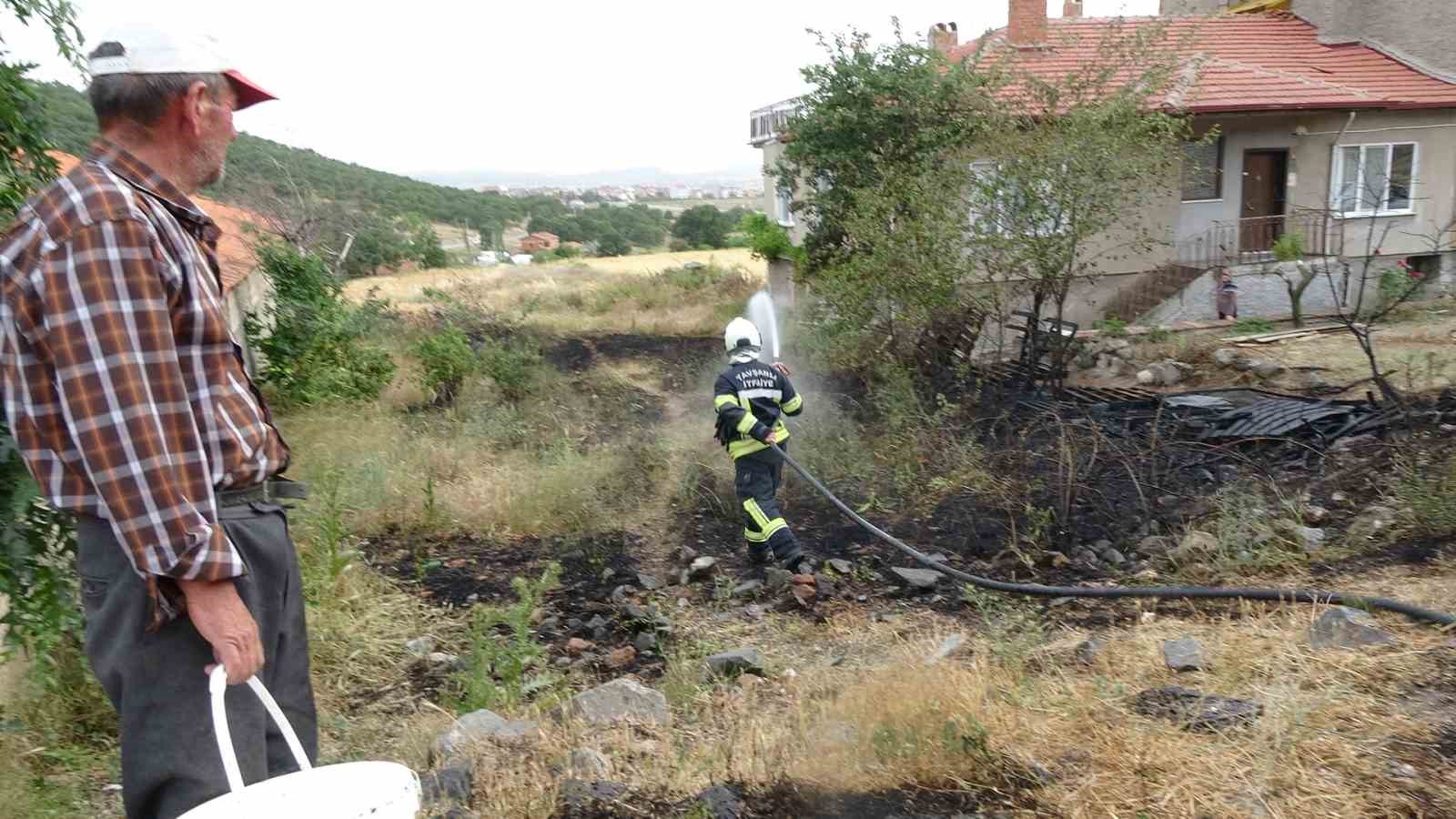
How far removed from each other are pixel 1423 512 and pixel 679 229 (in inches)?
2156

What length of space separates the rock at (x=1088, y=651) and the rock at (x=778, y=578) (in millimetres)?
2134

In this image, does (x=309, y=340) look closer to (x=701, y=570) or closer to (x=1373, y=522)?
(x=701, y=570)

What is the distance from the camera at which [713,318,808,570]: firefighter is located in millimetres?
7117

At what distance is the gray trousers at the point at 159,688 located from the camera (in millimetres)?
2098

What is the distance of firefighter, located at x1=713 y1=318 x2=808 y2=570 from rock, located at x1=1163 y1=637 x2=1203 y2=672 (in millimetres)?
2951

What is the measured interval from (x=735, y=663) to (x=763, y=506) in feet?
7.50

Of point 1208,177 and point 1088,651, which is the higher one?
point 1208,177

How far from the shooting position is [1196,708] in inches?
141

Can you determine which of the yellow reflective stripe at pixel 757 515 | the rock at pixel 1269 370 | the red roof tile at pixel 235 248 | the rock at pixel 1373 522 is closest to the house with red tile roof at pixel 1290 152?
the rock at pixel 1269 370

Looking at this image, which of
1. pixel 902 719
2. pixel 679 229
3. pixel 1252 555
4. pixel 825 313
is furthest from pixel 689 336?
pixel 679 229

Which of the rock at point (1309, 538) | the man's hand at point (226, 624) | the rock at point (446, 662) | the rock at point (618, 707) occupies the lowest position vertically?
the rock at point (446, 662)

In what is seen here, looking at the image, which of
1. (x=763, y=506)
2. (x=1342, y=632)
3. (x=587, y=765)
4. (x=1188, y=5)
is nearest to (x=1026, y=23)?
(x=1188, y=5)

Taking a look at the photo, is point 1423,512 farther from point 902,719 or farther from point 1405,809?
point 902,719

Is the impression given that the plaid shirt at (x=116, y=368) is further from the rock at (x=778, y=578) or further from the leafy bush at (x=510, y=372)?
the leafy bush at (x=510, y=372)
